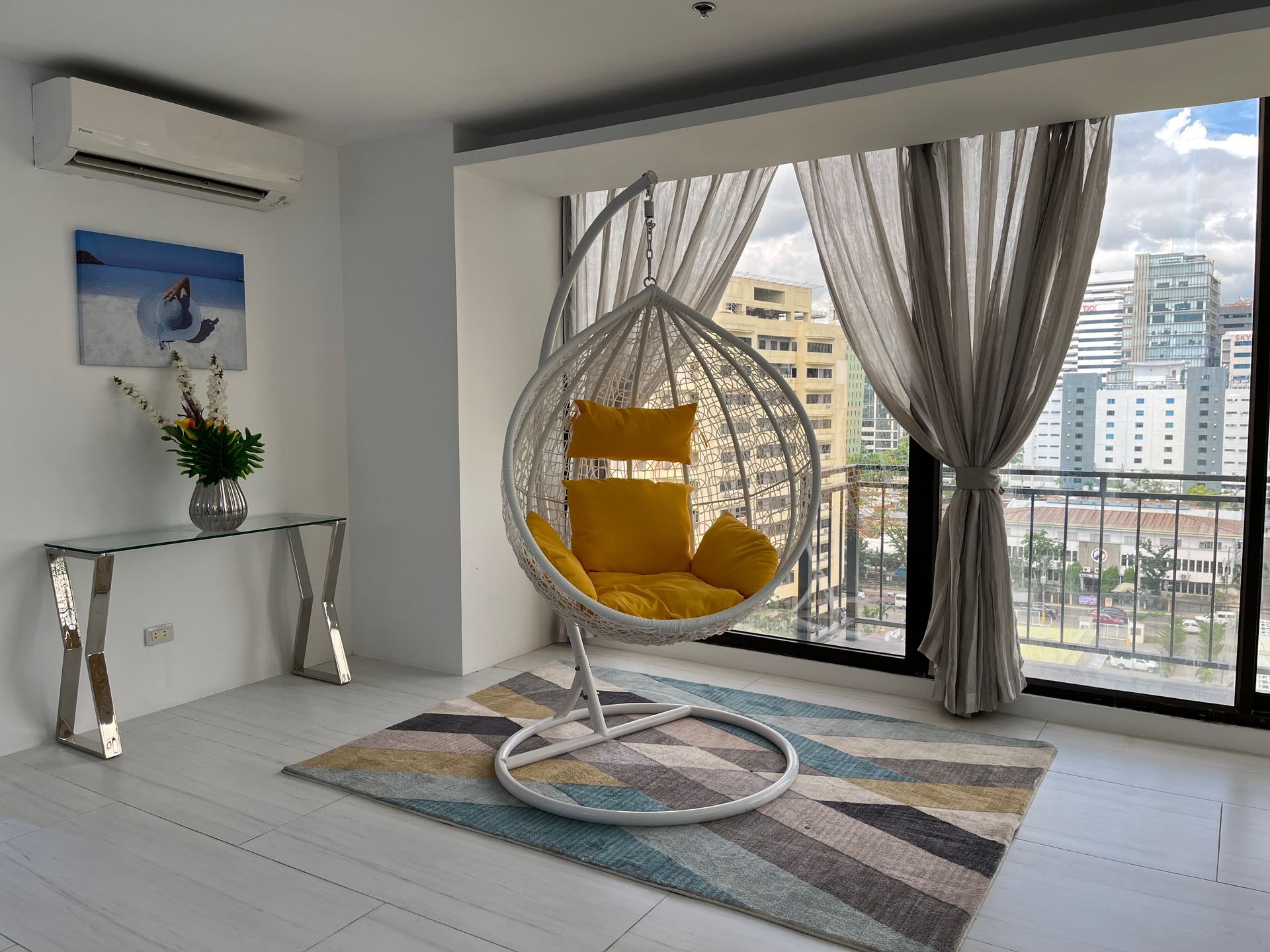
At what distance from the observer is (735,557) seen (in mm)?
3229

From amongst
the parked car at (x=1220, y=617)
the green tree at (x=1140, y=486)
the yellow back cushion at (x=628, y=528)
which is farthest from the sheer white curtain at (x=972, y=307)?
the yellow back cushion at (x=628, y=528)

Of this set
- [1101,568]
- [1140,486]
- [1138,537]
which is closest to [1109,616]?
[1101,568]

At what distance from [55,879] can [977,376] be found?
135 inches

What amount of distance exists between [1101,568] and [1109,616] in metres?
0.19

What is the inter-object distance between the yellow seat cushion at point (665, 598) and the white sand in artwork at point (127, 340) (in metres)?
1.96

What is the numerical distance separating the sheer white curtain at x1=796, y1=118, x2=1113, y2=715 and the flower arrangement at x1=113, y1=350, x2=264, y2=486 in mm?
2522

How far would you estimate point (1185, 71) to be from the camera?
107 inches

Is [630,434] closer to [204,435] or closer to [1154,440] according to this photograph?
[204,435]

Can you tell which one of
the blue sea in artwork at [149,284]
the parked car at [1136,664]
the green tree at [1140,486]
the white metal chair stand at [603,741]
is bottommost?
the white metal chair stand at [603,741]

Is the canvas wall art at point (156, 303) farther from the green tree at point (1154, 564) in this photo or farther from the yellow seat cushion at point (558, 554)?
the green tree at point (1154, 564)

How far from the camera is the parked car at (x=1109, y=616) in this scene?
3.51 m

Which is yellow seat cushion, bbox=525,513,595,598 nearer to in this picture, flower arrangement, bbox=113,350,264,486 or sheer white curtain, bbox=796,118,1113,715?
flower arrangement, bbox=113,350,264,486

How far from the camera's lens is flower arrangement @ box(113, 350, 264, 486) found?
3.57 meters

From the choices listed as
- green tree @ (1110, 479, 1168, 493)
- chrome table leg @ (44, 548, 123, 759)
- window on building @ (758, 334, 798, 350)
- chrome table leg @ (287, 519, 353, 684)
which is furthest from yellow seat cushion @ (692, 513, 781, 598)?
chrome table leg @ (44, 548, 123, 759)
